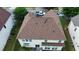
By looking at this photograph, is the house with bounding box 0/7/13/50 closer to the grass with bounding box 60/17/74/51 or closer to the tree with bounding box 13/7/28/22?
the tree with bounding box 13/7/28/22

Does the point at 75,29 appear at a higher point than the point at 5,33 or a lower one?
higher

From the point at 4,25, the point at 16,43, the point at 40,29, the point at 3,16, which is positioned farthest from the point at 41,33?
the point at 3,16

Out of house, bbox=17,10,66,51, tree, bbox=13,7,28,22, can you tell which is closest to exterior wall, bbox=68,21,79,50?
house, bbox=17,10,66,51

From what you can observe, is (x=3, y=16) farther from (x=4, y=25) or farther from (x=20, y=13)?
(x=20, y=13)

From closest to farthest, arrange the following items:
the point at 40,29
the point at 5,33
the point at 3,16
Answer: the point at 40,29, the point at 5,33, the point at 3,16

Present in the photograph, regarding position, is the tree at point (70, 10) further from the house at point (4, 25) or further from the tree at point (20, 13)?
the house at point (4, 25)

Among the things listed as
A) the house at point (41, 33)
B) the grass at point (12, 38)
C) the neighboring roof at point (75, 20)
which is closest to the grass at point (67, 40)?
the house at point (41, 33)
